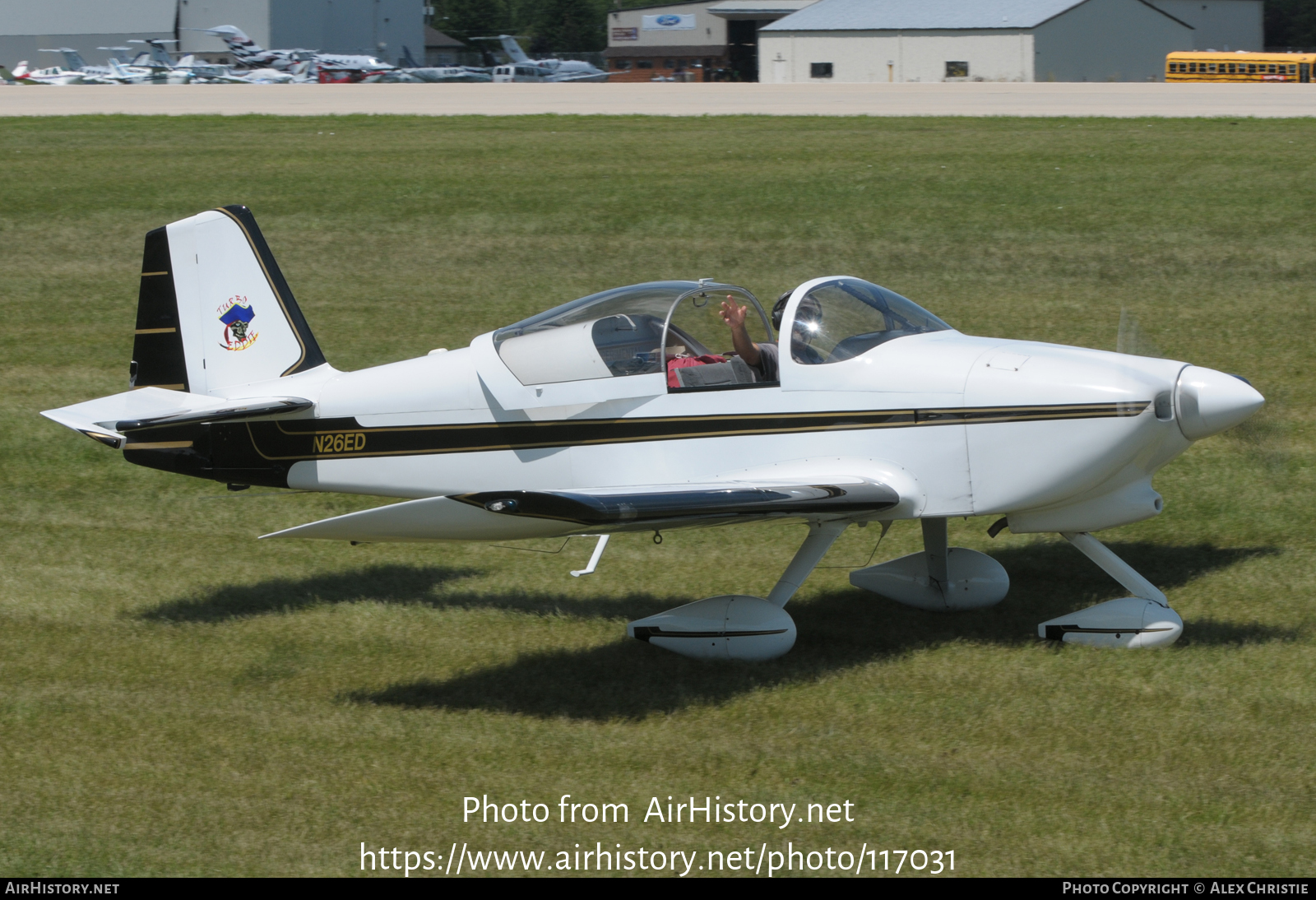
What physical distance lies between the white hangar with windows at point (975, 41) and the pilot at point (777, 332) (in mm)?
53100

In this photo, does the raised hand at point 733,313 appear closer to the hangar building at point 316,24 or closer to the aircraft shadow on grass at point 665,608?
the aircraft shadow on grass at point 665,608

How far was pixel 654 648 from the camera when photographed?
7.75 metres

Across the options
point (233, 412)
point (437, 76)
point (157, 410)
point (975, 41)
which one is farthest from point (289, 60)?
point (233, 412)

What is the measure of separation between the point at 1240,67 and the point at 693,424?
51856 millimetres

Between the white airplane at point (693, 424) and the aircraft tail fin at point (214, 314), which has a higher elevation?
the aircraft tail fin at point (214, 314)

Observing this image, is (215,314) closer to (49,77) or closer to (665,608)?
(665,608)

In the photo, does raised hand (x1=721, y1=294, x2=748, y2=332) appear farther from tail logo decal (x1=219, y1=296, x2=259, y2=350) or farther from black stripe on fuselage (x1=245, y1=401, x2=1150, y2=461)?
tail logo decal (x1=219, y1=296, x2=259, y2=350)

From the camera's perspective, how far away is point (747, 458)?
7367mm

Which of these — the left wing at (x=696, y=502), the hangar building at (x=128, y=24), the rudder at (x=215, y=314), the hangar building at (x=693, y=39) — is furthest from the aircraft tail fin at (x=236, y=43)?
the left wing at (x=696, y=502)

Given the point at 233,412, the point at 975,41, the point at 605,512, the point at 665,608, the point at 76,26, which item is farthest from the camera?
the point at 76,26

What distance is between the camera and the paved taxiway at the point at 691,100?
94.3 feet

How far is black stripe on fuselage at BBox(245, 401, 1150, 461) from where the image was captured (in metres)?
6.93

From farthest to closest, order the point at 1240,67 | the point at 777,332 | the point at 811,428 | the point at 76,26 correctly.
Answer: the point at 76,26 < the point at 1240,67 < the point at 777,332 < the point at 811,428
